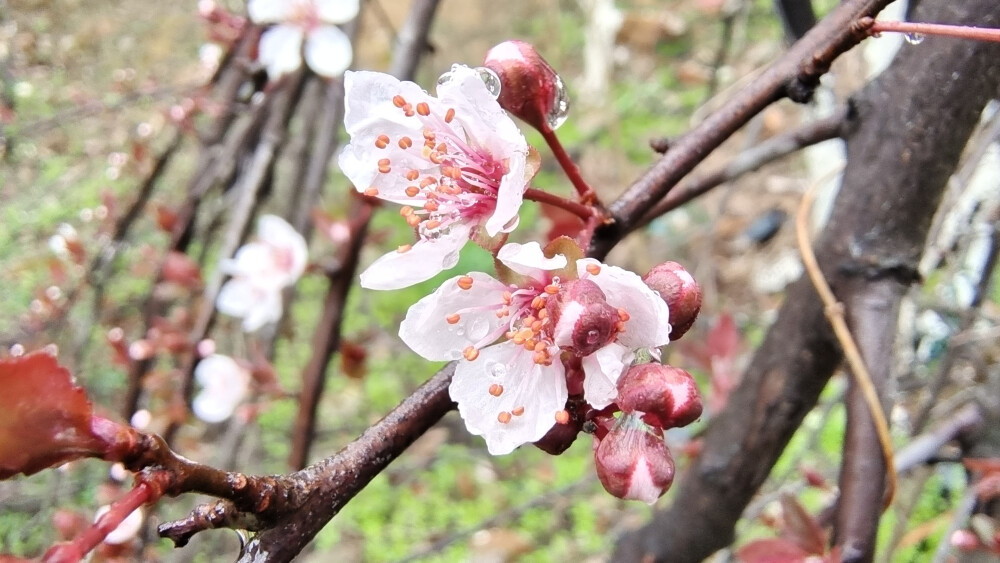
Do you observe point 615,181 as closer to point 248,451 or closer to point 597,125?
point 597,125

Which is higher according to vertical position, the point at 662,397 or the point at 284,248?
the point at 662,397

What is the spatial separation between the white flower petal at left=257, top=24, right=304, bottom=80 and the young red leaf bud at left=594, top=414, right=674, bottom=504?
107 centimetres

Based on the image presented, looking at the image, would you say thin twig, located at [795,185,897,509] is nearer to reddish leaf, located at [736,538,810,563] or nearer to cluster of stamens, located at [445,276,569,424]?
reddish leaf, located at [736,538,810,563]

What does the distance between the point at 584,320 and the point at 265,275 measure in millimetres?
988

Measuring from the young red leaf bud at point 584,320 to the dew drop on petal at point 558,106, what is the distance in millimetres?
162

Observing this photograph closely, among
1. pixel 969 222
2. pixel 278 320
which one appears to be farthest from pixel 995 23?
pixel 278 320

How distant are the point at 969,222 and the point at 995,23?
64 cm

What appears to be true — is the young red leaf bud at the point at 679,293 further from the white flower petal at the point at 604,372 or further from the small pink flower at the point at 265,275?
the small pink flower at the point at 265,275

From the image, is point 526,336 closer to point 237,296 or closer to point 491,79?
point 491,79

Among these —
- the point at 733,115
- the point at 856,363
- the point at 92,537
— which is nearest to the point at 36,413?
the point at 92,537

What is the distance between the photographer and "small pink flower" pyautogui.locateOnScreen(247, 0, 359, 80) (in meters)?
1.24

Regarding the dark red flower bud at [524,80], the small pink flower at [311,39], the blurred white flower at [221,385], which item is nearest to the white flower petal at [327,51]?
the small pink flower at [311,39]

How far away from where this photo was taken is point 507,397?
460mm

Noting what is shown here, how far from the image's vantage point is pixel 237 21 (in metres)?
1.40
